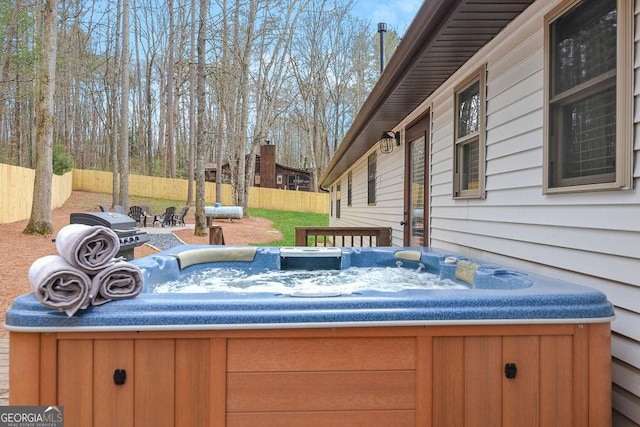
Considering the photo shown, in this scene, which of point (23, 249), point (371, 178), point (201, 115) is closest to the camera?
point (23, 249)

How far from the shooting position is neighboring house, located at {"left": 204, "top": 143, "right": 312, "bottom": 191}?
28109 mm

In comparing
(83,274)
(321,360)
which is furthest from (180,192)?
(321,360)

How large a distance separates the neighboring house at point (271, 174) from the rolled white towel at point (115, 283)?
2661 centimetres

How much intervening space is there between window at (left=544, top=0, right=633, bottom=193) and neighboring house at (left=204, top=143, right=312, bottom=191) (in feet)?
86.3

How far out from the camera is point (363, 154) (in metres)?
8.64

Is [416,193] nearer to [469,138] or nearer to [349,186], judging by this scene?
[469,138]

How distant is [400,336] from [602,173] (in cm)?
123

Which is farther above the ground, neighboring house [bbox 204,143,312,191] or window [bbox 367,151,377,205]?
neighboring house [bbox 204,143,312,191]

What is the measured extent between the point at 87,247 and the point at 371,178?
22.3ft

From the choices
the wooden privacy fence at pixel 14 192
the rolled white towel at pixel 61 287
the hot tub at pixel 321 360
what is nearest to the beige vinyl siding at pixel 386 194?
the hot tub at pixel 321 360

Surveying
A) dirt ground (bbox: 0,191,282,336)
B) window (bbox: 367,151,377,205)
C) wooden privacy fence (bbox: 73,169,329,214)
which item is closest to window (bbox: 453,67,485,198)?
window (bbox: 367,151,377,205)

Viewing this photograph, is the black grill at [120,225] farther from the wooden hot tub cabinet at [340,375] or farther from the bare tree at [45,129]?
the bare tree at [45,129]

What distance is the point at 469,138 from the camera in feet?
11.6

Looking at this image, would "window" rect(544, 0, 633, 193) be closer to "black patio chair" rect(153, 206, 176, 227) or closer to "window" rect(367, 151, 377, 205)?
"window" rect(367, 151, 377, 205)
